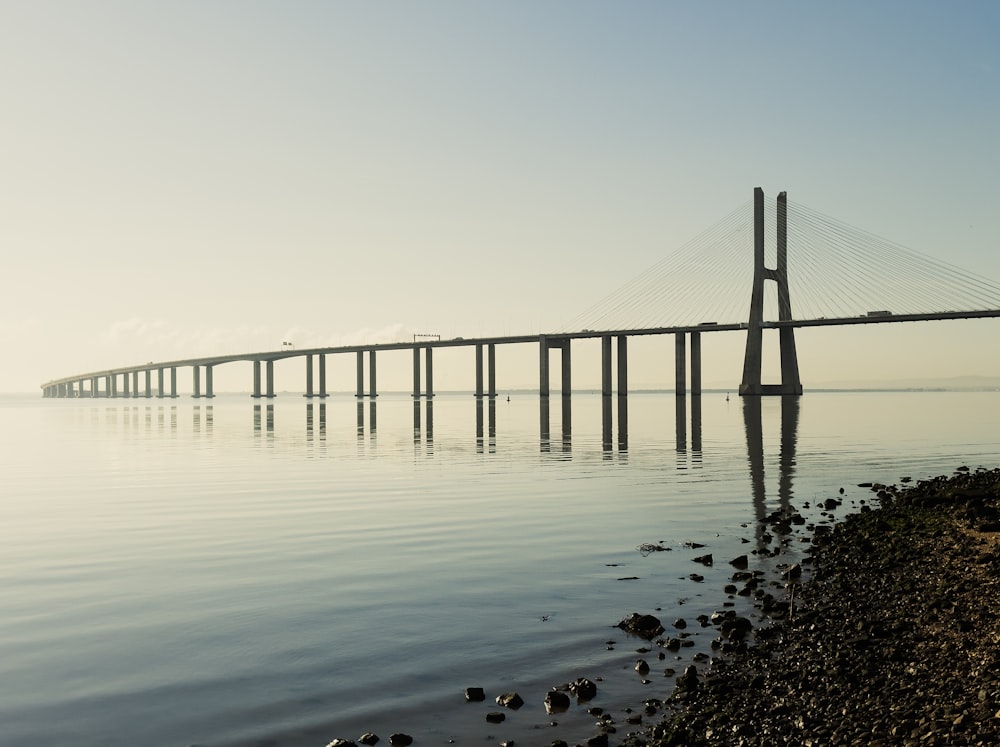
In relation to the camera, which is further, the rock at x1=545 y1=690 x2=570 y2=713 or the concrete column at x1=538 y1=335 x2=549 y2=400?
the concrete column at x1=538 y1=335 x2=549 y2=400

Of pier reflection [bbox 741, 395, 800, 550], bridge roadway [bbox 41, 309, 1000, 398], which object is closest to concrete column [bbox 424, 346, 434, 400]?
bridge roadway [bbox 41, 309, 1000, 398]

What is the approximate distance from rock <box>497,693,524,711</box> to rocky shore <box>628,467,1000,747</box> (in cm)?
117

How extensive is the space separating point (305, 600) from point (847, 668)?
309 inches

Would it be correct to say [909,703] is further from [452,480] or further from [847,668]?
[452,480]

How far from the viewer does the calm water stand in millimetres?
8625

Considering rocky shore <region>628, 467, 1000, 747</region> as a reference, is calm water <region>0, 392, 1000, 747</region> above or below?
below

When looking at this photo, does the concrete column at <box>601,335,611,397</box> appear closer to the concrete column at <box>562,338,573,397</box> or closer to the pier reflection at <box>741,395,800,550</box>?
the concrete column at <box>562,338,573,397</box>

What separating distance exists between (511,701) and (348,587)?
5.80 metres

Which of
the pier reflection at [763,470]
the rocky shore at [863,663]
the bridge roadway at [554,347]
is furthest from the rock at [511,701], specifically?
the bridge roadway at [554,347]

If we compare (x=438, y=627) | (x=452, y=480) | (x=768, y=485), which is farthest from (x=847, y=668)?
(x=452, y=480)

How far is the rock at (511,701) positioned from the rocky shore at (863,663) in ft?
3.83

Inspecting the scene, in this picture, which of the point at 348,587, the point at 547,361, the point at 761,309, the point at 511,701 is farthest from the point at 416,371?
the point at 511,701

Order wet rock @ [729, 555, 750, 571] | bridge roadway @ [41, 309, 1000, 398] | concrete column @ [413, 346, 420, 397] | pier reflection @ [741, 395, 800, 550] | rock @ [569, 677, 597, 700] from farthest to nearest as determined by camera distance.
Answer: concrete column @ [413, 346, 420, 397] → bridge roadway @ [41, 309, 1000, 398] → pier reflection @ [741, 395, 800, 550] → wet rock @ [729, 555, 750, 571] → rock @ [569, 677, 597, 700]

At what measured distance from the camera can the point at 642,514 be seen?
21.5 meters
